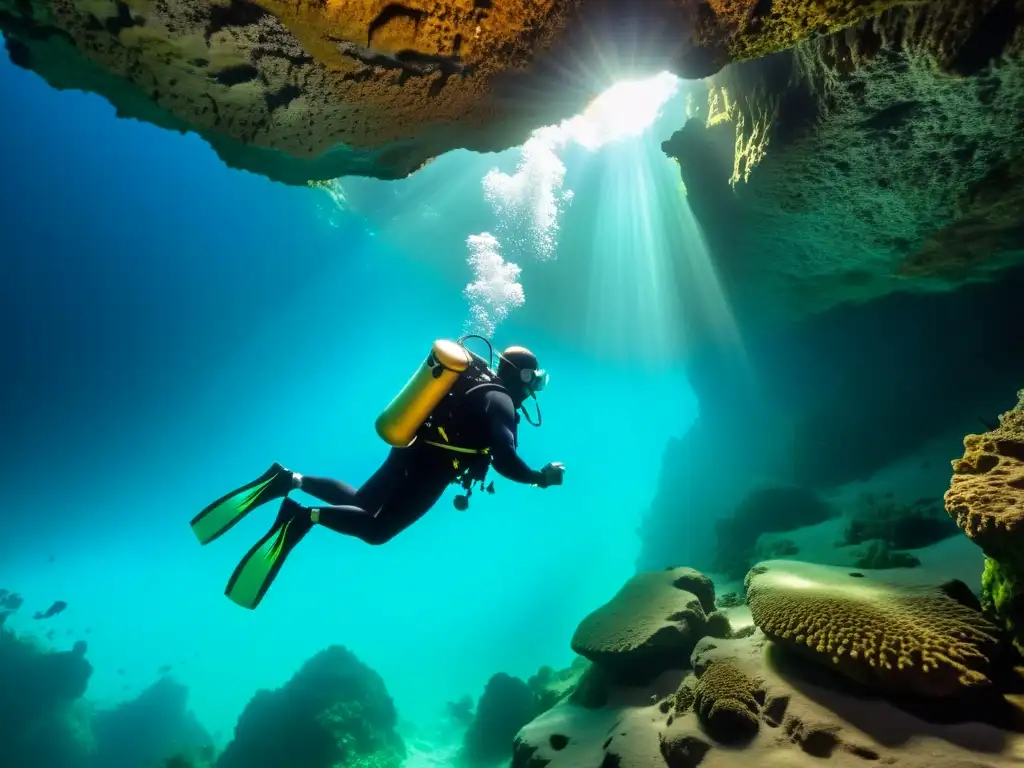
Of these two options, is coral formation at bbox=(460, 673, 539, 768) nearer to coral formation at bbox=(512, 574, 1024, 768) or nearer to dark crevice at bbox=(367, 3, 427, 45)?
coral formation at bbox=(512, 574, 1024, 768)

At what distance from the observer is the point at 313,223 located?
23797 mm

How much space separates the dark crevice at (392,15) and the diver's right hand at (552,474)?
3.85 meters

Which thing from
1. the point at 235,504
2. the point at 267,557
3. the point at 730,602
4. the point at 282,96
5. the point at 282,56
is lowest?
the point at 730,602

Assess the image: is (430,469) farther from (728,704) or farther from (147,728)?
(147,728)

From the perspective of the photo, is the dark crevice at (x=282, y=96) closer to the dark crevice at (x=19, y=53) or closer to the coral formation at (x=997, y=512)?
the dark crevice at (x=19, y=53)

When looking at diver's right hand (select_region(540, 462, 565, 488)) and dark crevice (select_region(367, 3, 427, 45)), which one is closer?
dark crevice (select_region(367, 3, 427, 45))

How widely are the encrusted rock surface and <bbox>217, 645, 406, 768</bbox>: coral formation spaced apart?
58.4 ft

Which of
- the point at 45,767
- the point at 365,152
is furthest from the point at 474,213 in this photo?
the point at 45,767

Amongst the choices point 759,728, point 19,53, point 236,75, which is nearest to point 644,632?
point 759,728

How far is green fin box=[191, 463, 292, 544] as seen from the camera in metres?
5.27

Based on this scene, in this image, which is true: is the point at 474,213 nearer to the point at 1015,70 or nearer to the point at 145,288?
the point at 145,288

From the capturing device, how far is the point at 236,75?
12.5 ft

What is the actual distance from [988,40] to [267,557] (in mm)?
9097

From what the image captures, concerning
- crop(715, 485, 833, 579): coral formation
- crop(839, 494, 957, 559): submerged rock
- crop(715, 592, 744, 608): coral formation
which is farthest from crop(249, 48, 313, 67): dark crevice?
crop(715, 485, 833, 579): coral formation
